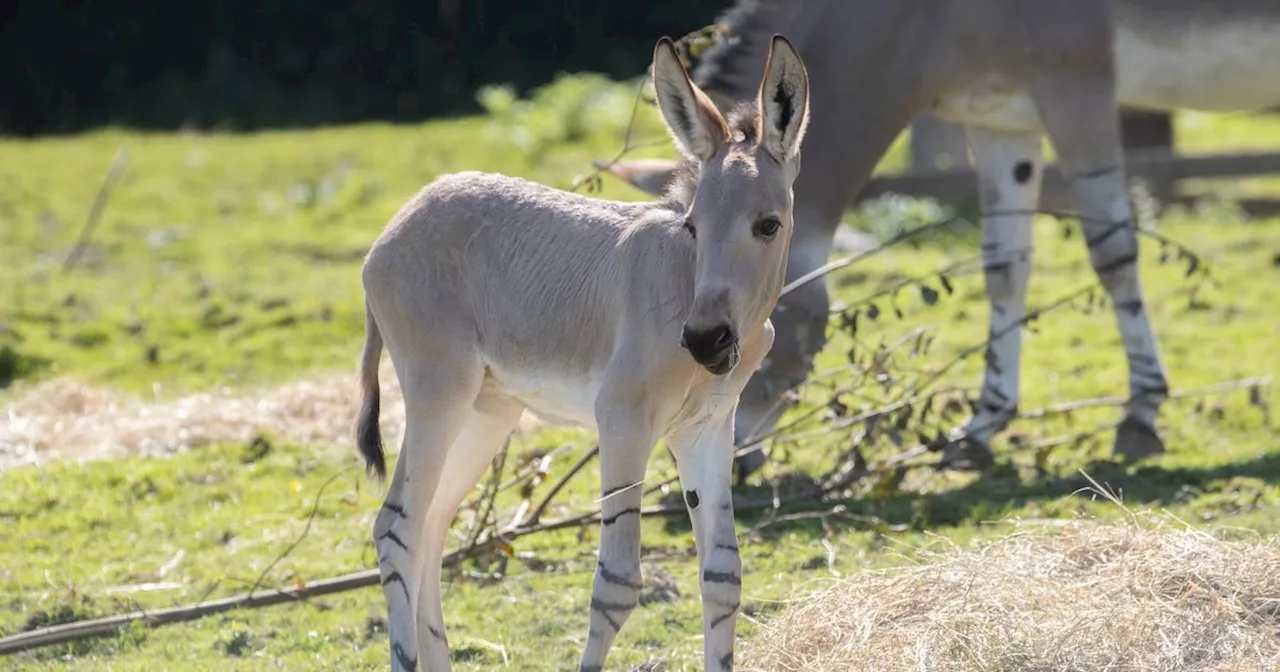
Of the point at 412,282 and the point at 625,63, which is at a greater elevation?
the point at 412,282

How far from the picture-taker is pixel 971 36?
30.1ft

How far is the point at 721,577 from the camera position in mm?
5648

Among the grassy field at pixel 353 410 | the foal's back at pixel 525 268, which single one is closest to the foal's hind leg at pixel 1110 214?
the grassy field at pixel 353 410

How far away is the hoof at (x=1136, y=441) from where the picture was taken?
9.43 meters

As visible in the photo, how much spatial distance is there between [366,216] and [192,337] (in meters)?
4.87

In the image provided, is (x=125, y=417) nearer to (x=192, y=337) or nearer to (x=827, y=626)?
(x=192, y=337)

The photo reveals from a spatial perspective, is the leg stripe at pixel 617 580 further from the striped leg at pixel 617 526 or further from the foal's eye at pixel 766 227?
the foal's eye at pixel 766 227

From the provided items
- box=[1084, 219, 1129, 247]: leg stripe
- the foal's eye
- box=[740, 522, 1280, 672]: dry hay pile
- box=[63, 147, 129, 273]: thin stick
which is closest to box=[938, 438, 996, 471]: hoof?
box=[1084, 219, 1129, 247]: leg stripe

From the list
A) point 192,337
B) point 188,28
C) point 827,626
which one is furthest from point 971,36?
point 188,28

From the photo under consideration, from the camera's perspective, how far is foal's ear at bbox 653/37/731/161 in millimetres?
5281

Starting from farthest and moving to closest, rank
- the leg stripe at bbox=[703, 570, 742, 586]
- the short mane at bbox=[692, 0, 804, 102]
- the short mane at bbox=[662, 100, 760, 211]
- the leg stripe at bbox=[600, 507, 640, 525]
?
1. the short mane at bbox=[692, 0, 804, 102]
2. the leg stripe at bbox=[703, 570, 742, 586]
3. the leg stripe at bbox=[600, 507, 640, 525]
4. the short mane at bbox=[662, 100, 760, 211]

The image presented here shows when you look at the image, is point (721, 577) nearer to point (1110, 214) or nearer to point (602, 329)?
point (602, 329)

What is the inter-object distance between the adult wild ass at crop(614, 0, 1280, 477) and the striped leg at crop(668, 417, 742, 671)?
2526mm

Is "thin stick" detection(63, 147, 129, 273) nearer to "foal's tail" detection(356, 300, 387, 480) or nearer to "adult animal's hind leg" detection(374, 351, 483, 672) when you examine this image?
"foal's tail" detection(356, 300, 387, 480)
